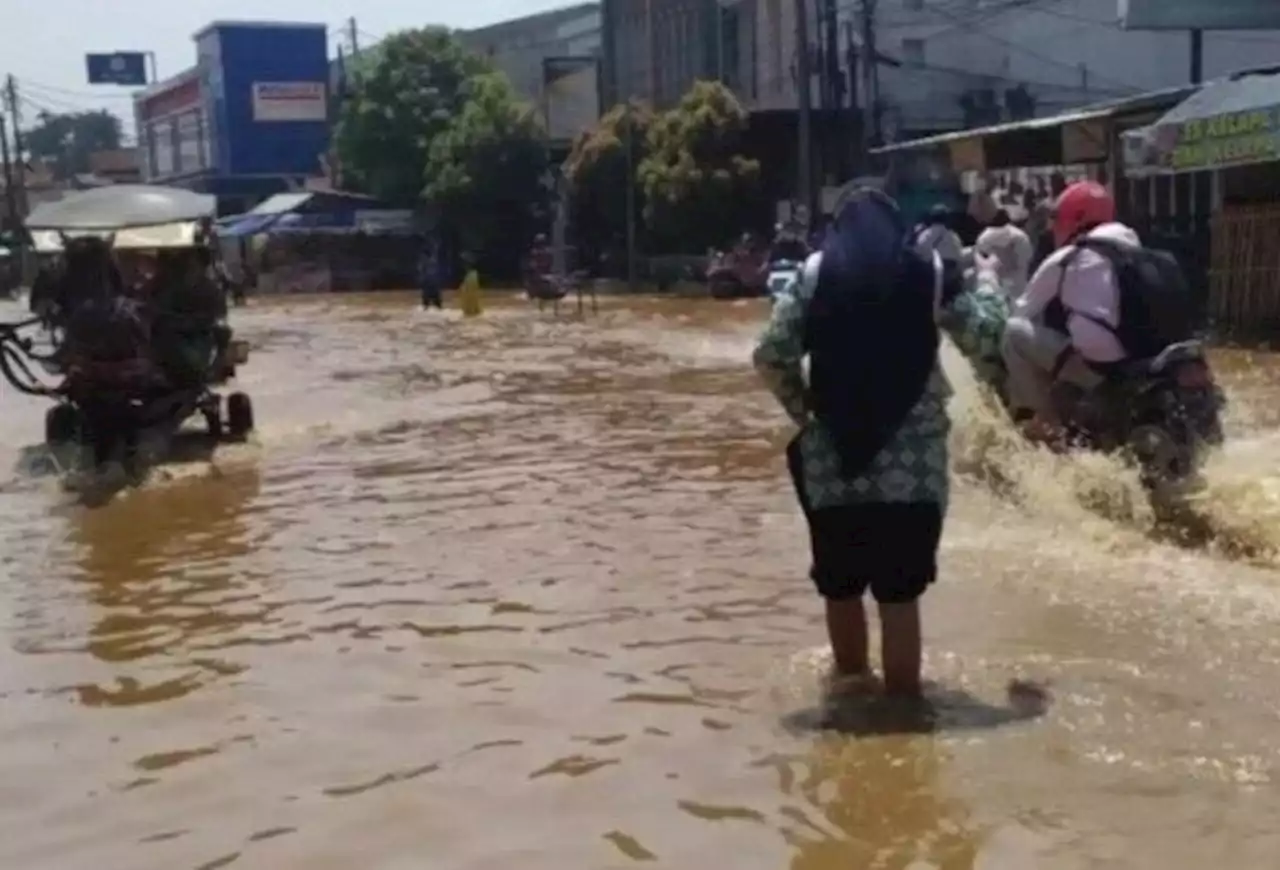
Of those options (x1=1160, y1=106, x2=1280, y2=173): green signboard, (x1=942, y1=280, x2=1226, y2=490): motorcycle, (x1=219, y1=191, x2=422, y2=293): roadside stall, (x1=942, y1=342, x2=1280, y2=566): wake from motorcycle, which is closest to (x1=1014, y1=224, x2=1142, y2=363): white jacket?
(x1=942, y1=280, x2=1226, y2=490): motorcycle

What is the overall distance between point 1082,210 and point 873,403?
10.3 feet

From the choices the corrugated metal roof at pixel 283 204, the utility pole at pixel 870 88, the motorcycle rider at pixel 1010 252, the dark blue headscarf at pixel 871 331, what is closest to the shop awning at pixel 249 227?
the corrugated metal roof at pixel 283 204

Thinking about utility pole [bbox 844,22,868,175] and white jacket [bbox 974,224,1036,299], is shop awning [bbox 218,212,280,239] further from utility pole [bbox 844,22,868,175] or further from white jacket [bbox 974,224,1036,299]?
white jacket [bbox 974,224,1036,299]

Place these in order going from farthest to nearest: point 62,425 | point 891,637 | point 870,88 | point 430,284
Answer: point 870,88 < point 430,284 < point 62,425 < point 891,637

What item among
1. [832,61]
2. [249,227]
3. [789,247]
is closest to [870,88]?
[832,61]

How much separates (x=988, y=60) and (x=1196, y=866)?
44.0 m

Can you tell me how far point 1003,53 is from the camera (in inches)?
1807

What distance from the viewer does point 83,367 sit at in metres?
12.1

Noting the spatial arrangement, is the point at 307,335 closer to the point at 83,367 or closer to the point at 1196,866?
the point at 83,367

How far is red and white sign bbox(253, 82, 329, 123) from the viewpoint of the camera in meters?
74.8

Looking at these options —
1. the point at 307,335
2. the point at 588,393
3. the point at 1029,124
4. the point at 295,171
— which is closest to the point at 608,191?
the point at 307,335

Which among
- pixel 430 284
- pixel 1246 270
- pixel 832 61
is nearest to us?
pixel 1246 270

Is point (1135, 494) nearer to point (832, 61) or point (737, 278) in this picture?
point (737, 278)

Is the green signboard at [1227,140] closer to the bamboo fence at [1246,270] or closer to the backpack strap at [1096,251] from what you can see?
the bamboo fence at [1246,270]
